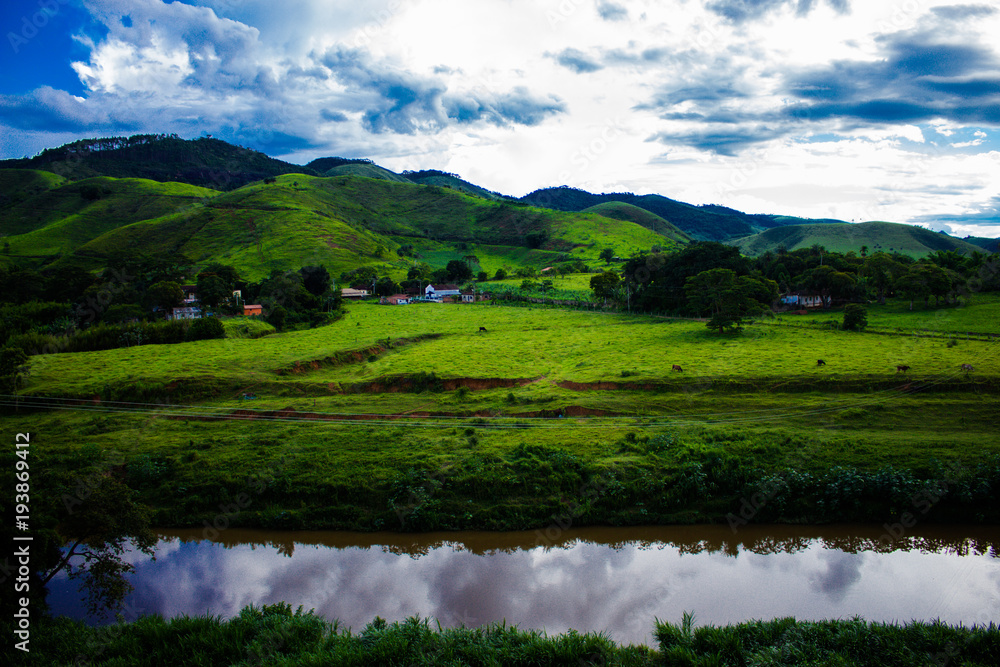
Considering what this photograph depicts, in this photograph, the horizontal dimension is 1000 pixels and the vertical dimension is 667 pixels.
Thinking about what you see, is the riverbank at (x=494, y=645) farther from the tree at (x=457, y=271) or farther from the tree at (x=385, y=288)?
the tree at (x=457, y=271)

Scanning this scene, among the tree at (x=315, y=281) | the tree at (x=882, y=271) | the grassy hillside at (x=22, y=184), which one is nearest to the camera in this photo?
the tree at (x=882, y=271)

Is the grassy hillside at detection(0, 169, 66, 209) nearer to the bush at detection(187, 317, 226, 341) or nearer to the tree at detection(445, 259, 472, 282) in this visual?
the tree at detection(445, 259, 472, 282)

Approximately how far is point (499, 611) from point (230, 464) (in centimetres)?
1577

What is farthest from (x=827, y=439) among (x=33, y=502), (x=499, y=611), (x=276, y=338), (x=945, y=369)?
(x=276, y=338)

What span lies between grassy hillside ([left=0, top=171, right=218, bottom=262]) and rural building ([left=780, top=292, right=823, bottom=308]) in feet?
470

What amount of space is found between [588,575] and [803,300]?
60092 mm

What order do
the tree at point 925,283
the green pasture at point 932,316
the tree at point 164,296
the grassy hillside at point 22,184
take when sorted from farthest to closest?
the grassy hillside at point 22,184 < the tree at point 164,296 < the tree at point 925,283 < the green pasture at point 932,316

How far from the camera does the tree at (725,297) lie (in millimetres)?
45781

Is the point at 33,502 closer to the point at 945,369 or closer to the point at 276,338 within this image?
the point at 276,338

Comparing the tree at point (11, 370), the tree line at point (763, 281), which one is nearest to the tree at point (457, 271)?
the tree line at point (763, 281)

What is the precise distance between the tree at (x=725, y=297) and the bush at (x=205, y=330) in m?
45.7

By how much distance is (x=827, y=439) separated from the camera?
81.1 feet

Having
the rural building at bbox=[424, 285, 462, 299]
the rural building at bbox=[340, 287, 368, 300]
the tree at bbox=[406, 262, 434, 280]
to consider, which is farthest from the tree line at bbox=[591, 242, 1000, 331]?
the rural building at bbox=[340, 287, 368, 300]

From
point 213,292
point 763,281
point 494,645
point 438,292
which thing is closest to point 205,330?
point 213,292
